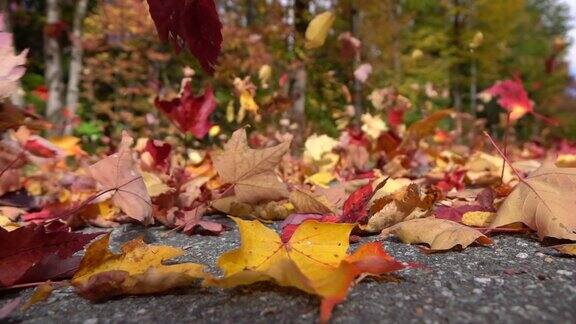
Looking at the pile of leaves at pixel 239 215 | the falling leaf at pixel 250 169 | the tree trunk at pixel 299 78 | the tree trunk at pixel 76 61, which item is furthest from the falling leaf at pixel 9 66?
the tree trunk at pixel 76 61

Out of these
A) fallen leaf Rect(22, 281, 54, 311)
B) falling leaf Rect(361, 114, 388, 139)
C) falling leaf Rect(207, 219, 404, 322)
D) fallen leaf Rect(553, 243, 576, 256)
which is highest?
falling leaf Rect(361, 114, 388, 139)

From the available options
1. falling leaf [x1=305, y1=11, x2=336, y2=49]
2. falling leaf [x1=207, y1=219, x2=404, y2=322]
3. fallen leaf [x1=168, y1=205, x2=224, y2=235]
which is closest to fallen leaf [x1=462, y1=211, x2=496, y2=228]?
falling leaf [x1=207, y1=219, x2=404, y2=322]

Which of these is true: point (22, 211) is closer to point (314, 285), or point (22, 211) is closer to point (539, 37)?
point (314, 285)

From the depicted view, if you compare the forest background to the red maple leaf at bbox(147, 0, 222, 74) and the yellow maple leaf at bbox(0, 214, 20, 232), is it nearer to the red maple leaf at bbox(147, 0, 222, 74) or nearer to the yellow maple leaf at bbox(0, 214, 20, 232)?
the yellow maple leaf at bbox(0, 214, 20, 232)

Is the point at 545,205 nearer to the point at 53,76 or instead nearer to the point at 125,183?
the point at 125,183

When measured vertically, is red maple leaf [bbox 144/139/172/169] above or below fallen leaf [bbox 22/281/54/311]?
above

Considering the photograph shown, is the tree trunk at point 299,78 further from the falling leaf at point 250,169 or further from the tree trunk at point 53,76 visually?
the tree trunk at point 53,76
